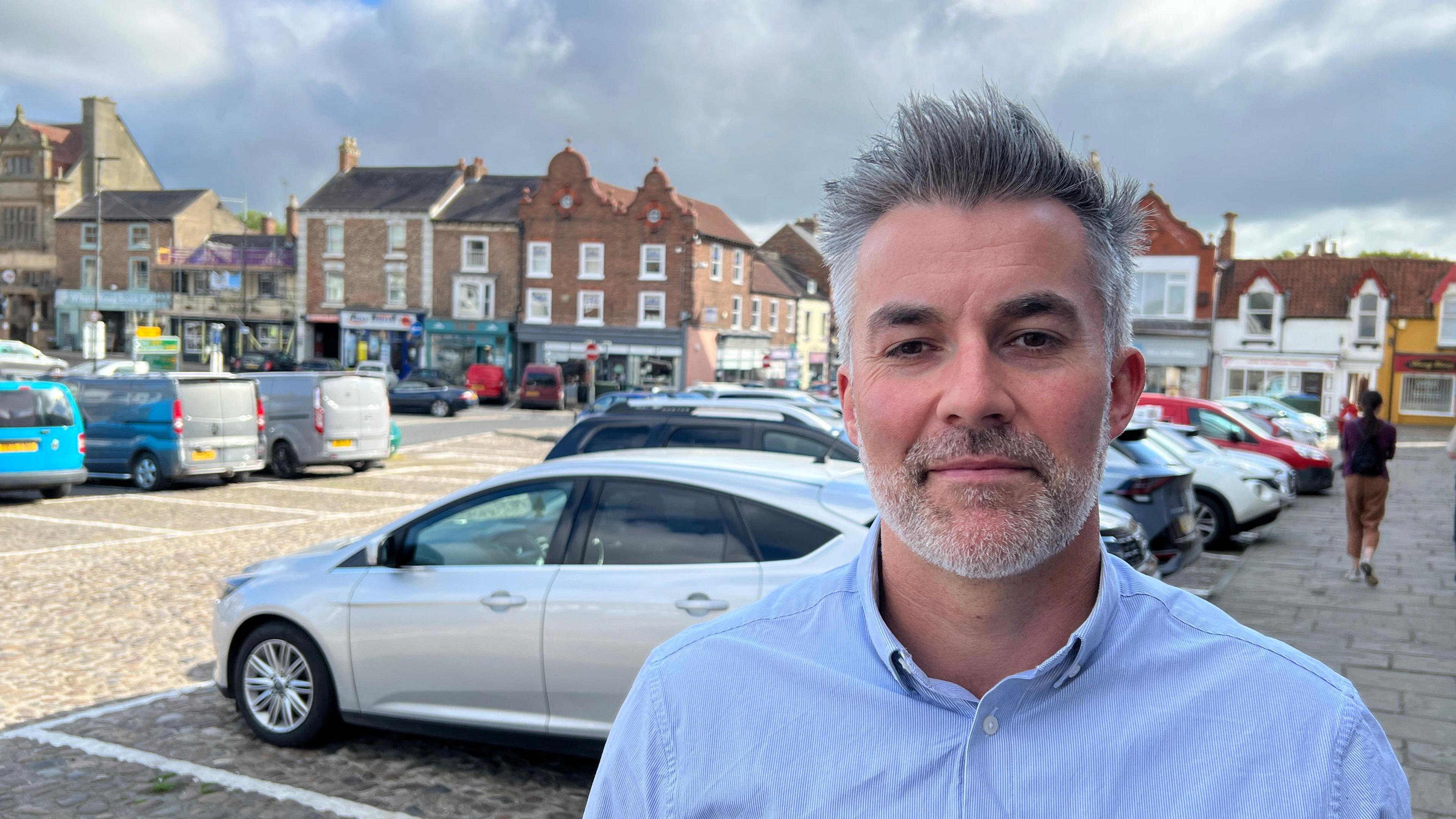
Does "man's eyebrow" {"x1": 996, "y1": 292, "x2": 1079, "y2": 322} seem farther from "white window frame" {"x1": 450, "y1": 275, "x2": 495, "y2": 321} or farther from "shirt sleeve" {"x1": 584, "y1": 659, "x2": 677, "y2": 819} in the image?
"white window frame" {"x1": 450, "y1": 275, "x2": 495, "y2": 321}

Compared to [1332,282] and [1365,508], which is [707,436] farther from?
[1332,282]

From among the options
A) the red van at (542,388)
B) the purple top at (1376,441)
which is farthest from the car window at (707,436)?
the red van at (542,388)

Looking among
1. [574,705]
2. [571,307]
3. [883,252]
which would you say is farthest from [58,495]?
[571,307]

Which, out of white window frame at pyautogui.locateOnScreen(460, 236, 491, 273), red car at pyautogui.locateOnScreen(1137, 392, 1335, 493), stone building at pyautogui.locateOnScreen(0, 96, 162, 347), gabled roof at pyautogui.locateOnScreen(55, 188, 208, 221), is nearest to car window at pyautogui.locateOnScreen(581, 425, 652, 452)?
red car at pyautogui.locateOnScreen(1137, 392, 1335, 493)

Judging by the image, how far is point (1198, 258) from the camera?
46.2 metres

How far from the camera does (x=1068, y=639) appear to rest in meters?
1.53

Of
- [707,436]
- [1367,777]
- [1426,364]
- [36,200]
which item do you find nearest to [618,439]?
[707,436]

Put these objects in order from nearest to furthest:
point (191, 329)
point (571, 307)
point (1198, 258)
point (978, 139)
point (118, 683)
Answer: point (978, 139) < point (118, 683) < point (1198, 258) < point (571, 307) < point (191, 329)

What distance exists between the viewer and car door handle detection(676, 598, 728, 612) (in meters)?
4.89

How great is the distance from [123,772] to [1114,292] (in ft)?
18.2

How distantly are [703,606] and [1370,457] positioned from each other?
29.5 feet

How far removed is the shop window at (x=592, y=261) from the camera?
2082 inches

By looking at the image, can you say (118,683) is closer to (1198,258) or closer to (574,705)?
(574,705)

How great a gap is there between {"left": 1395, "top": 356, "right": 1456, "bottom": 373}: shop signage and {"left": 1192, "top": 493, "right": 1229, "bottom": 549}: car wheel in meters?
41.1
